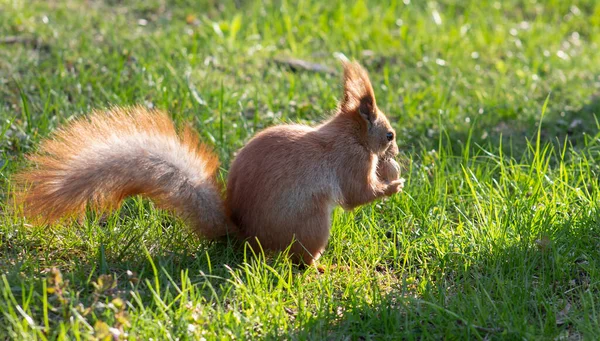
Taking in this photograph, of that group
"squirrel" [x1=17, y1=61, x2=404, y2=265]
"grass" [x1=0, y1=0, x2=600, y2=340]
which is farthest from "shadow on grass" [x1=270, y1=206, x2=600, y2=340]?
"squirrel" [x1=17, y1=61, x2=404, y2=265]

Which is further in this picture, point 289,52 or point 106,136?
point 289,52

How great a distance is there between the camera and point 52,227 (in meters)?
3.19

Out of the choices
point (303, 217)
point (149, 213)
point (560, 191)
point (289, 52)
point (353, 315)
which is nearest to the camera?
point (353, 315)

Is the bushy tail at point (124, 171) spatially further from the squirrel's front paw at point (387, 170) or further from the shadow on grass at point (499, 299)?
the squirrel's front paw at point (387, 170)

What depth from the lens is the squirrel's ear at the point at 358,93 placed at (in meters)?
3.30

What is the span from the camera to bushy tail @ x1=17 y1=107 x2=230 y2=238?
2748mm

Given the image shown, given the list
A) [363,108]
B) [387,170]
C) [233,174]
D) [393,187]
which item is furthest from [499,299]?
[233,174]

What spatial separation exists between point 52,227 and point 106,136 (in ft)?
1.80

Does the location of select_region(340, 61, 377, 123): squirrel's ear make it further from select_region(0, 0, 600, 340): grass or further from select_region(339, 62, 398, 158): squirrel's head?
select_region(0, 0, 600, 340): grass

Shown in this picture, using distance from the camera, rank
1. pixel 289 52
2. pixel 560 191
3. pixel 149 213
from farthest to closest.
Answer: pixel 289 52, pixel 560 191, pixel 149 213

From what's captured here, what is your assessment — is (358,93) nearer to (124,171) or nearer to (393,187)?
(393,187)

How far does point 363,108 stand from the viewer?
3.34m

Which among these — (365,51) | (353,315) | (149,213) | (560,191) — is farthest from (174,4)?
(353,315)

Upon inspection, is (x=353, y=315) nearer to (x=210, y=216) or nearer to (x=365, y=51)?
(x=210, y=216)
